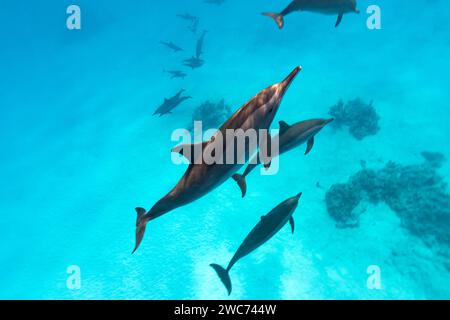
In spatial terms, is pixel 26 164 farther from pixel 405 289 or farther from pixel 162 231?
pixel 405 289

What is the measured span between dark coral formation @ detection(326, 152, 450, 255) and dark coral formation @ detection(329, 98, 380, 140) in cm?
200

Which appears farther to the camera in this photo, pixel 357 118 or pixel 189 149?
pixel 357 118

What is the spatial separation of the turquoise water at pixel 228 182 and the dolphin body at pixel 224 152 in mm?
5579

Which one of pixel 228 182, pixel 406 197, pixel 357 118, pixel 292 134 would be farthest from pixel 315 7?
pixel 357 118

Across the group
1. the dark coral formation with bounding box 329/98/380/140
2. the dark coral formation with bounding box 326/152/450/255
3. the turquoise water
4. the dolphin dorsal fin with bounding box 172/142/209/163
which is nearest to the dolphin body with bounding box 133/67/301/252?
the dolphin dorsal fin with bounding box 172/142/209/163

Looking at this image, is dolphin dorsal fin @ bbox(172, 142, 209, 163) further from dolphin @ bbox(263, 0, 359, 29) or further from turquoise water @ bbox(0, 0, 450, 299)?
turquoise water @ bbox(0, 0, 450, 299)

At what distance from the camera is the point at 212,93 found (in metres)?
17.0

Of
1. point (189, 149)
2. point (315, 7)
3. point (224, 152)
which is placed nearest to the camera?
point (224, 152)

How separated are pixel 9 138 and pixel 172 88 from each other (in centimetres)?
1590

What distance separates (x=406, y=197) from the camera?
9289mm

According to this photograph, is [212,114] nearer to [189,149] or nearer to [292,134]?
[292,134]

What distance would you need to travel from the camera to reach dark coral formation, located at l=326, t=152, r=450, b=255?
866 centimetres

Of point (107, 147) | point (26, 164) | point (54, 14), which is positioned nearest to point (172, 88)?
point (107, 147)

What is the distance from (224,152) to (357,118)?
11002 millimetres
